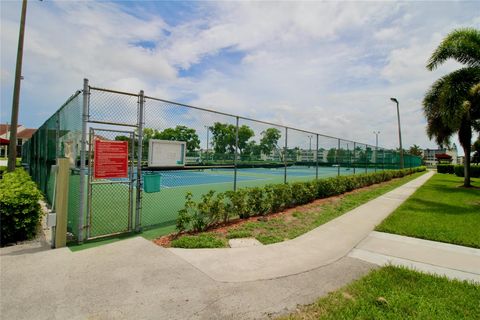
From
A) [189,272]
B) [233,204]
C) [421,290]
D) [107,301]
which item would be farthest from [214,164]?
[421,290]

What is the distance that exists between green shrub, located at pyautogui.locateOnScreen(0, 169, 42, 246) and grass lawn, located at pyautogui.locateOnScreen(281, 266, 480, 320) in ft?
15.3

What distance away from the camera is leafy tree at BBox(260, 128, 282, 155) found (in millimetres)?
9273

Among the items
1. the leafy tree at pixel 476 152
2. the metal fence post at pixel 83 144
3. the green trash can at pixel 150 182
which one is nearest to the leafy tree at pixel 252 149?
the green trash can at pixel 150 182

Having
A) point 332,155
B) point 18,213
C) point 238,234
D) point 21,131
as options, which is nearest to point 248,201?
point 238,234

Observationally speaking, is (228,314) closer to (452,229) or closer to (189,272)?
(189,272)

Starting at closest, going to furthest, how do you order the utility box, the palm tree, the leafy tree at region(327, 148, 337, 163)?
the utility box → the palm tree → the leafy tree at region(327, 148, 337, 163)

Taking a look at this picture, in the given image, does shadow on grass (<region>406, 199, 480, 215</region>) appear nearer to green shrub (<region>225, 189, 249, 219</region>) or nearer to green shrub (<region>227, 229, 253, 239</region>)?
green shrub (<region>225, 189, 249, 219</region>)

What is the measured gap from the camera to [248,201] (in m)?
6.75

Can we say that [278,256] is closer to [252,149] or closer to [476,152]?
[252,149]

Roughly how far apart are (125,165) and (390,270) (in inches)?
192

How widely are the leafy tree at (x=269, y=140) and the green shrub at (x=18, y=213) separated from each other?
21.6 ft

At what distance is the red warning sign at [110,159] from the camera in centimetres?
467

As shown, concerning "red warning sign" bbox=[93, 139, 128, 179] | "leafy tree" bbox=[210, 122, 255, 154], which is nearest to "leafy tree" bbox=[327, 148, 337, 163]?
"leafy tree" bbox=[210, 122, 255, 154]

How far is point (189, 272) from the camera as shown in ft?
11.8
